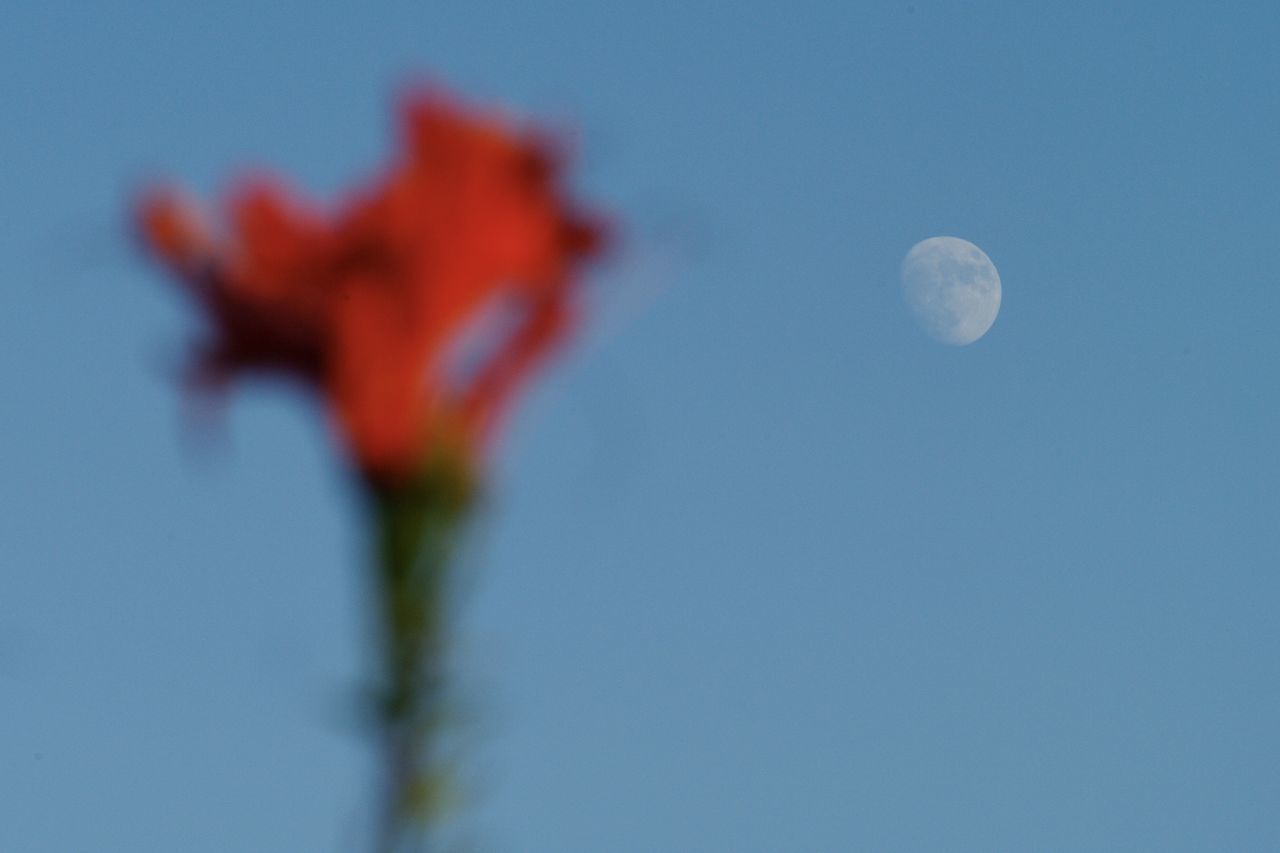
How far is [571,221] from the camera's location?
3.41m

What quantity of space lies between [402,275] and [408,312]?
0.23 feet

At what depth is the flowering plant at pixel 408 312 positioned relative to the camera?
10.1 ft

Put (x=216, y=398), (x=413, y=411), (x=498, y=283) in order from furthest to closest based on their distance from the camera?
(x=216, y=398) → (x=498, y=283) → (x=413, y=411)

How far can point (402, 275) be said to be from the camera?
3.19 m

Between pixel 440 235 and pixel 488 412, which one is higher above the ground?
pixel 440 235

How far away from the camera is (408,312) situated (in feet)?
10.4

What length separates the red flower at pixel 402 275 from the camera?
10.1ft

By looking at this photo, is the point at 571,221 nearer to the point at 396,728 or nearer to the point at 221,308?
the point at 221,308

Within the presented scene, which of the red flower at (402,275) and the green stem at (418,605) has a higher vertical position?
the red flower at (402,275)

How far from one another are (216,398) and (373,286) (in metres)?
0.58

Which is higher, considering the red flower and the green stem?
the red flower

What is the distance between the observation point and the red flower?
3078 mm

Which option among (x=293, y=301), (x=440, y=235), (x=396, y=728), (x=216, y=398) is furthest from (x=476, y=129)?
(x=396, y=728)

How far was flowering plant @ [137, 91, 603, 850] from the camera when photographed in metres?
3.08
